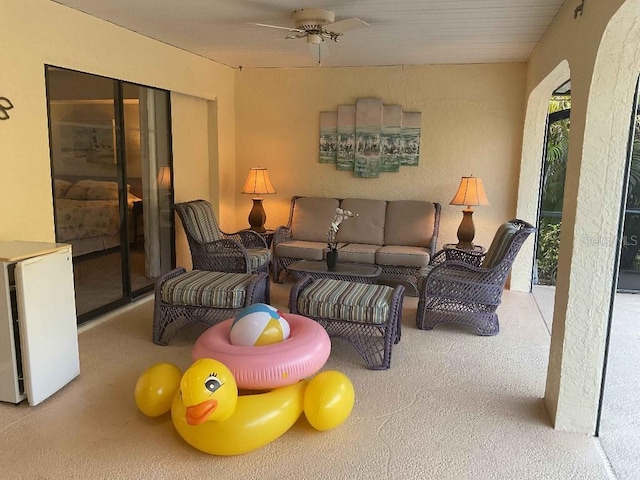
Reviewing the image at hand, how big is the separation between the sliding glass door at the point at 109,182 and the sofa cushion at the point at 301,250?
1.25m

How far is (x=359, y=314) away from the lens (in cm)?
343

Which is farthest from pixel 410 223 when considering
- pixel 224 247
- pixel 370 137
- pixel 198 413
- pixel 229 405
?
pixel 198 413

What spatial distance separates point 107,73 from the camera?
4086mm

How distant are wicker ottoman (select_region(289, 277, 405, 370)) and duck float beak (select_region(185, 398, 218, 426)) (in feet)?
4.63

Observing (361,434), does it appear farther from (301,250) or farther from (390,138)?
(390,138)

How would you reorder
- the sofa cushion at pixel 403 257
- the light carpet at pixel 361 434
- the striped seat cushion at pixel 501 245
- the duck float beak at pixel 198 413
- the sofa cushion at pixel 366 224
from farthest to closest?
the sofa cushion at pixel 366 224
the sofa cushion at pixel 403 257
the striped seat cushion at pixel 501 245
the light carpet at pixel 361 434
the duck float beak at pixel 198 413

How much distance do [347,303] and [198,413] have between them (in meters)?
1.49

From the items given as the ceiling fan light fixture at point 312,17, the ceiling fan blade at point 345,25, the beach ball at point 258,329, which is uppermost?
the ceiling fan light fixture at point 312,17

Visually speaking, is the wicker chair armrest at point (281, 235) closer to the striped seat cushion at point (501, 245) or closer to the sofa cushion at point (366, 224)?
the sofa cushion at point (366, 224)

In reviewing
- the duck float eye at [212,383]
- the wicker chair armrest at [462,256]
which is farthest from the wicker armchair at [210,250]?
the duck float eye at [212,383]

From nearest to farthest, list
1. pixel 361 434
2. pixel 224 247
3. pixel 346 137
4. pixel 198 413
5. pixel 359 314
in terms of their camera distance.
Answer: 1. pixel 198 413
2. pixel 361 434
3. pixel 359 314
4. pixel 224 247
5. pixel 346 137

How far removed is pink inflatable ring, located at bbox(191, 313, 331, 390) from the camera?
2.57 metres

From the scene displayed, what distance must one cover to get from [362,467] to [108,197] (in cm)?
325

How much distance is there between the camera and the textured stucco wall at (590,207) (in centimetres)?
236
